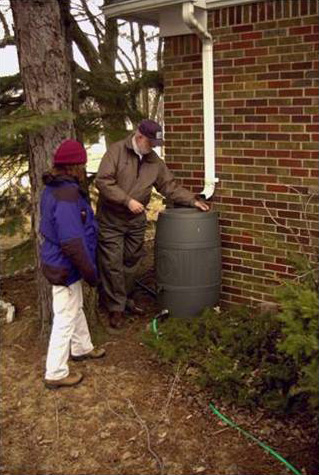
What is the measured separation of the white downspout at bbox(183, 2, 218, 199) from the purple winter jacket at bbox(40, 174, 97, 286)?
1.69 m

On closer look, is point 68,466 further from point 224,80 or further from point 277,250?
point 224,80

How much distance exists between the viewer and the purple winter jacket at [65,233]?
438 cm

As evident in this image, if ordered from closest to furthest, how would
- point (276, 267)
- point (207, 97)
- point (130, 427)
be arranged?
point (130, 427) < point (276, 267) < point (207, 97)

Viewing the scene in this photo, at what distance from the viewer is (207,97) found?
5801 millimetres

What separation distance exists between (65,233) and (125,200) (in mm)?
1142

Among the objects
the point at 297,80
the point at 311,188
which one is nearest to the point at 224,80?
the point at 297,80

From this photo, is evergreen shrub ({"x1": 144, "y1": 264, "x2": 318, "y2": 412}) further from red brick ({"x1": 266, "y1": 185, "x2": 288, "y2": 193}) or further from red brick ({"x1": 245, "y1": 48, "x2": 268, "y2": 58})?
red brick ({"x1": 245, "y1": 48, "x2": 268, "y2": 58})

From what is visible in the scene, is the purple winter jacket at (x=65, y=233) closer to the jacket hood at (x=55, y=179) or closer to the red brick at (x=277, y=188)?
the jacket hood at (x=55, y=179)

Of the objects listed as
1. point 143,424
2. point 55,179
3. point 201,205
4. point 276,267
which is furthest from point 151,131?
point 143,424

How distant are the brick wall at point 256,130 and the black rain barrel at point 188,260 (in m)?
0.36

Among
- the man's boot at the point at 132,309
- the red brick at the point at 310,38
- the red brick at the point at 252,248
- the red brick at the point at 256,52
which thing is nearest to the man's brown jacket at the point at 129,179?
the red brick at the point at 252,248

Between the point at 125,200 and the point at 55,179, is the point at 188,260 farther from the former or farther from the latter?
the point at 55,179

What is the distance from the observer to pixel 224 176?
19.5 ft

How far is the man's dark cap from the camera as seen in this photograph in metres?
5.41
